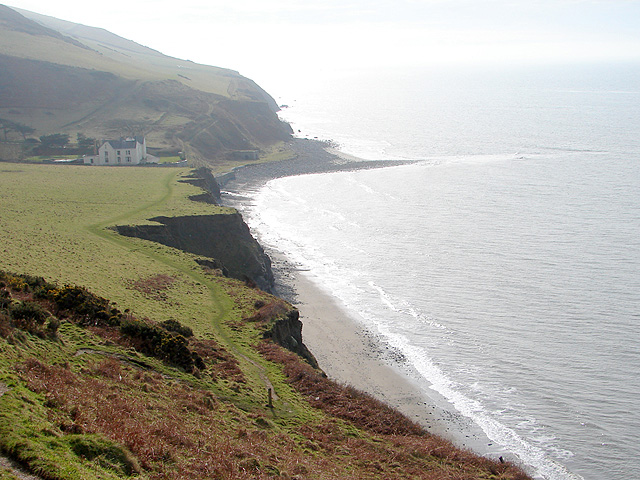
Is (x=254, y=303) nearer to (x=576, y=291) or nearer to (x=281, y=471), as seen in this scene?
(x=281, y=471)

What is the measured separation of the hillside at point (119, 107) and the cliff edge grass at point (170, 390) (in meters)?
92.4

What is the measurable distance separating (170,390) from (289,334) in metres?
13.6

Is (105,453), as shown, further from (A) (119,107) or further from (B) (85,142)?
(A) (119,107)

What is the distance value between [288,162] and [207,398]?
381 ft

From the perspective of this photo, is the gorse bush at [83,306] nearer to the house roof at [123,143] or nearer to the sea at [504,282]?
the sea at [504,282]

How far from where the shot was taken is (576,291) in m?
53.9

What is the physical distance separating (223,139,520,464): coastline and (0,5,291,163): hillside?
250 feet

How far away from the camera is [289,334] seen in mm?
34750

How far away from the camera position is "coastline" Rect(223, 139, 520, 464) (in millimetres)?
33625

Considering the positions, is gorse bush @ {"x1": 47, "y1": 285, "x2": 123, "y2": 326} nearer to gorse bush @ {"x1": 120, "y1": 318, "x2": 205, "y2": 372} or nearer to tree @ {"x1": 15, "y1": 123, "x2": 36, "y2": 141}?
gorse bush @ {"x1": 120, "y1": 318, "x2": 205, "y2": 372}

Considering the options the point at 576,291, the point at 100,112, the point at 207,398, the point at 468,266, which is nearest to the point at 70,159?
the point at 100,112

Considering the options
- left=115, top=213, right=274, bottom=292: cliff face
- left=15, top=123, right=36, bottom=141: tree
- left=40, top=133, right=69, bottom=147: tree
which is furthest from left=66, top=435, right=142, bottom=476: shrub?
left=15, top=123, right=36, bottom=141: tree

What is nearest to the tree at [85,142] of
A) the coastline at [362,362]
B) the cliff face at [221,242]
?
the coastline at [362,362]

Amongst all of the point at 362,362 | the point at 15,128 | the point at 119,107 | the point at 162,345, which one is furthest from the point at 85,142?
the point at 162,345
